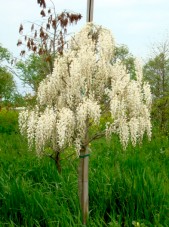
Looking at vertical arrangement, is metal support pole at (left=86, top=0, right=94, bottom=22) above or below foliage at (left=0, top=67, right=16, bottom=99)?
below

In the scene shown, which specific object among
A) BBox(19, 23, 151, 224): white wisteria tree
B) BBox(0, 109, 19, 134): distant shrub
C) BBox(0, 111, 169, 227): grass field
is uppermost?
BBox(0, 109, 19, 134): distant shrub

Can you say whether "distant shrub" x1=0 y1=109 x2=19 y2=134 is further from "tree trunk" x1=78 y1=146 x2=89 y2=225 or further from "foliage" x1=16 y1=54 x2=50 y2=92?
"tree trunk" x1=78 y1=146 x2=89 y2=225

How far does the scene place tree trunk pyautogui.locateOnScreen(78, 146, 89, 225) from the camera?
15.4ft

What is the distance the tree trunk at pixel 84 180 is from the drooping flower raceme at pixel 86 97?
12 centimetres

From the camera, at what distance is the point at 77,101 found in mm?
4395

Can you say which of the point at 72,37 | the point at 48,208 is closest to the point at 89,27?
the point at 72,37

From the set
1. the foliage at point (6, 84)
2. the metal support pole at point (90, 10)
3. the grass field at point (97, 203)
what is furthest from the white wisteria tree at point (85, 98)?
the foliage at point (6, 84)

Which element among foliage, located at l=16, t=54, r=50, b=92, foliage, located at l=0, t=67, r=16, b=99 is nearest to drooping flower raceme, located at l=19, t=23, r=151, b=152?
foliage, located at l=16, t=54, r=50, b=92

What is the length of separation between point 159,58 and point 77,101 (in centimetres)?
2233

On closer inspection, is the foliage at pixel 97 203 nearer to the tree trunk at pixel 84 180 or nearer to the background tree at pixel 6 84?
the tree trunk at pixel 84 180

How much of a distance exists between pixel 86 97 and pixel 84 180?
96 centimetres

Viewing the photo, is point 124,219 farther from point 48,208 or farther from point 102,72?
point 102,72

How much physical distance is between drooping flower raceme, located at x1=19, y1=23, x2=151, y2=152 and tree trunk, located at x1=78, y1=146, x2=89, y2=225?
0.12m

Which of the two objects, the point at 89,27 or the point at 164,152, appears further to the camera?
the point at 164,152
